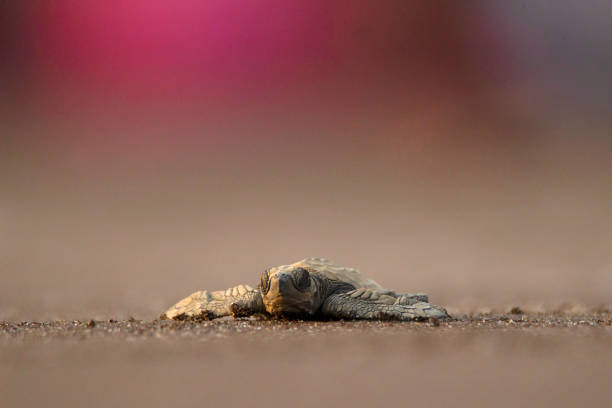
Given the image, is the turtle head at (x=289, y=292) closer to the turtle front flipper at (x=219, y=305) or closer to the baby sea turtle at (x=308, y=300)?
the baby sea turtle at (x=308, y=300)

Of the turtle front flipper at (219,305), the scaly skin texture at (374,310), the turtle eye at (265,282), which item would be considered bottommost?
the scaly skin texture at (374,310)

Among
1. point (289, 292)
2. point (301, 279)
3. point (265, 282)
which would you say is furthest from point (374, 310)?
point (265, 282)

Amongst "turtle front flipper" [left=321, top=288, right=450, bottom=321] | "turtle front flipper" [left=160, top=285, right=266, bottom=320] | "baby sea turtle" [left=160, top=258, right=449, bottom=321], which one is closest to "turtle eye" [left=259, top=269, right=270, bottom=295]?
"baby sea turtle" [left=160, top=258, right=449, bottom=321]

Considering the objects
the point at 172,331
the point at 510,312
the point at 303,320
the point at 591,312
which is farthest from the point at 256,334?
the point at 591,312

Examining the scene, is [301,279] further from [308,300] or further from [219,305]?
[219,305]

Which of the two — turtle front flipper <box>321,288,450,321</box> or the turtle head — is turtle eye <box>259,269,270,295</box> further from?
turtle front flipper <box>321,288,450,321</box>

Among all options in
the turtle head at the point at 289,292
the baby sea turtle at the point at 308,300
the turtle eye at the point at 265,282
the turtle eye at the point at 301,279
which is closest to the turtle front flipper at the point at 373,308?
the baby sea turtle at the point at 308,300
